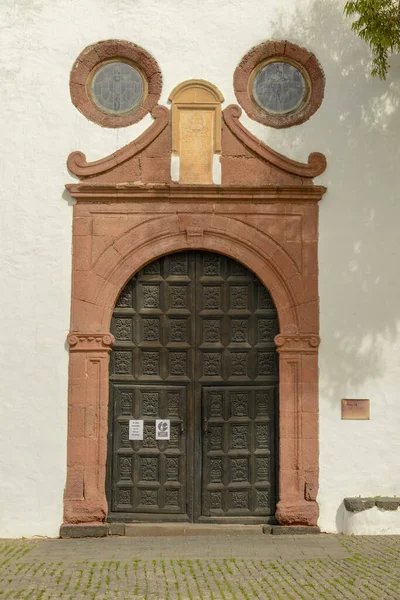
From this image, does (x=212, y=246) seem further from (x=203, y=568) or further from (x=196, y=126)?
(x=203, y=568)

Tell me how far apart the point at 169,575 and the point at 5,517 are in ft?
8.51

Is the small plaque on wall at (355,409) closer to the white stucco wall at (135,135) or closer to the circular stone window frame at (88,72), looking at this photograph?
the white stucco wall at (135,135)

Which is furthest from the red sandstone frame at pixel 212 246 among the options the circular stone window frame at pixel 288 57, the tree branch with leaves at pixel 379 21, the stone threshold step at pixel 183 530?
the tree branch with leaves at pixel 379 21

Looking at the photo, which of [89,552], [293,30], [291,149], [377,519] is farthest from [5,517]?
[293,30]

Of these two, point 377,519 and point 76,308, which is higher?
point 76,308

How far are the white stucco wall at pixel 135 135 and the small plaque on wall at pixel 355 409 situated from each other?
0.08 meters

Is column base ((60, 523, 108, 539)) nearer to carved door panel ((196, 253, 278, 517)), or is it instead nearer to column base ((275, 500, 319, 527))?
carved door panel ((196, 253, 278, 517))

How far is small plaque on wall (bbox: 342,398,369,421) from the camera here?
945 cm

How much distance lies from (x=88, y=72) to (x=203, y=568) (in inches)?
210

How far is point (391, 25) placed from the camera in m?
9.12

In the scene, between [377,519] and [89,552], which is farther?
[377,519]

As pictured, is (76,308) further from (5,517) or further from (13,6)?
(13,6)

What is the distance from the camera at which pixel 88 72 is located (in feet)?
32.1

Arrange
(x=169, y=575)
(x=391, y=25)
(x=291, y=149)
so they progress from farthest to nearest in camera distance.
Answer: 1. (x=291, y=149)
2. (x=391, y=25)
3. (x=169, y=575)
